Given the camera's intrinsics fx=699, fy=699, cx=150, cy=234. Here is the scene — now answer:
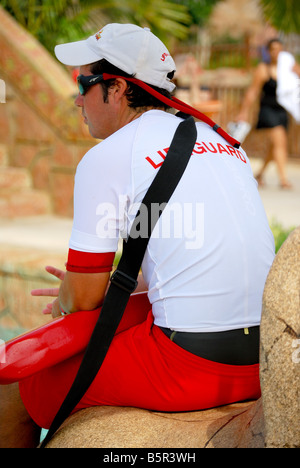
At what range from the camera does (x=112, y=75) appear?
225 cm

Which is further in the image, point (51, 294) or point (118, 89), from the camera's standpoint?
point (51, 294)

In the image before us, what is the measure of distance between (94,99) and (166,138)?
1.10ft

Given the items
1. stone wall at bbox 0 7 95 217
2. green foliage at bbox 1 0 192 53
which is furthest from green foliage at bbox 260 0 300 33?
stone wall at bbox 0 7 95 217

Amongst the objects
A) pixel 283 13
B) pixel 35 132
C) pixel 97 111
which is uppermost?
pixel 283 13

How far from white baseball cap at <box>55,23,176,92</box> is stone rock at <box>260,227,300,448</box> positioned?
823 millimetres

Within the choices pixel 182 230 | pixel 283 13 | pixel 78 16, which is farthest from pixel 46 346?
pixel 283 13

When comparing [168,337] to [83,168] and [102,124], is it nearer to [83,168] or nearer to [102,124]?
[83,168]

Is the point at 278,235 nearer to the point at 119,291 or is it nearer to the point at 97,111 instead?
the point at 97,111

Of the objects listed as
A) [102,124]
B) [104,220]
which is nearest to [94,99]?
[102,124]

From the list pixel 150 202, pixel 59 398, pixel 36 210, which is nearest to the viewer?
pixel 150 202

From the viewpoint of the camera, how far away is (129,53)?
2229 mm

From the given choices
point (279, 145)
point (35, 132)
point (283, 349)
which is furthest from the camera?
point (279, 145)

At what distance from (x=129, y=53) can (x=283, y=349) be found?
3.52 ft
